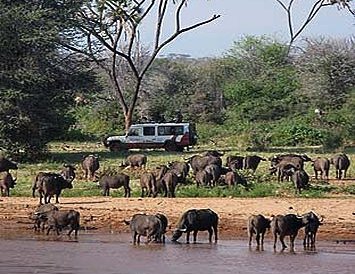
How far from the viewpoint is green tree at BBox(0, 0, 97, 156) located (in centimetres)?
3634

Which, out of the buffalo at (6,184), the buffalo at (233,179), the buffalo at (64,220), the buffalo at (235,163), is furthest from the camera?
the buffalo at (235,163)

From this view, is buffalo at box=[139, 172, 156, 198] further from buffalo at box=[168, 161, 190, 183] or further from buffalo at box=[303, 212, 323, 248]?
buffalo at box=[303, 212, 323, 248]

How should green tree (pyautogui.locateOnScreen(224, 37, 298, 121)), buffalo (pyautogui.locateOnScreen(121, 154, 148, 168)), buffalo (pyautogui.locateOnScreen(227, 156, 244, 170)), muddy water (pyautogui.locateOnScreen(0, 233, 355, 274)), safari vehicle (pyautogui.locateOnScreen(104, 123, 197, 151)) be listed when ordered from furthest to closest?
1. green tree (pyautogui.locateOnScreen(224, 37, 298, 121))
2. safari vehicle (pyautogui.locateOnScreen(104, 123, 197, 151))
3. buffalo (pyautogui.locateOnScreen(121, 154, 148, 168))
4. buffalo (pyautogui.locateOnScreen(227, 156, 244, 170))
5. muddy water (pyautogui.locateOnScreen(0, 233, 355, 274))

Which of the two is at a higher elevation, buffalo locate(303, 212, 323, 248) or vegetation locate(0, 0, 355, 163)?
vegetation locate(0, 0, 355, 163)

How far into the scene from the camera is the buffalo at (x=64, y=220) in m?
20.0

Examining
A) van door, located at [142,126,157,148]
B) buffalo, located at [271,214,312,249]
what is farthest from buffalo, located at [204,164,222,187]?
van door, located at [142,126,157,148]

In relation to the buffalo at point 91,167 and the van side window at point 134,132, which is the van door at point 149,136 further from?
the buffalo at point 91,167

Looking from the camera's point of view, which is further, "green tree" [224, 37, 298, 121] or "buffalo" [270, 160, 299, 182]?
"green tree" [224, 37, 298, 121]

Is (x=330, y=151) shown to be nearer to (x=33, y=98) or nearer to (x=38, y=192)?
(x=33, y=98)

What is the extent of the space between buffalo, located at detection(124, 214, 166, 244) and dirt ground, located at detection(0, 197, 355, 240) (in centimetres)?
180

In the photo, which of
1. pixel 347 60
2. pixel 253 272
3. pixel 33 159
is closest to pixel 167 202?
pixel 253 272

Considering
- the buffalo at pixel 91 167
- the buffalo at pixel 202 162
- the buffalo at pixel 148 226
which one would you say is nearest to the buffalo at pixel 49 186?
the buffalo at pixel 91 167

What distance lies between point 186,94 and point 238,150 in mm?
24389

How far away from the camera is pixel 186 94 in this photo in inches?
2576
